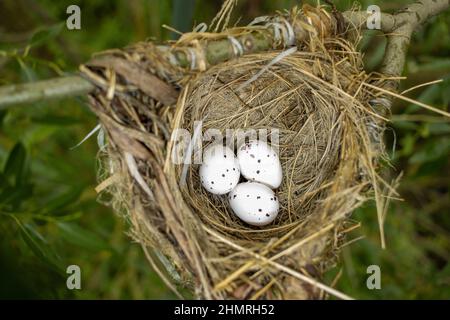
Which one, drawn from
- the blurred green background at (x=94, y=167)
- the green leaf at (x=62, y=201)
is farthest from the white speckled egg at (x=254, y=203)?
the green leaf at (x=62, y=201)

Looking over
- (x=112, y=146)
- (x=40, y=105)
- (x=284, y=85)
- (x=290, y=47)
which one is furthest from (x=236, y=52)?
(x=40, y=105)

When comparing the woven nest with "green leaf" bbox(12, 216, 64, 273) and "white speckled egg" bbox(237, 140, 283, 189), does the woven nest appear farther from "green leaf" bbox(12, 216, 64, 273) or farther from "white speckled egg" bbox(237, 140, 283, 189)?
"green leaf" bbox(12, 216, 64, 273)

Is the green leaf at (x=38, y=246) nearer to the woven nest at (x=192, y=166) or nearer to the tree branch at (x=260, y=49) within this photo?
the woven nest at (x=192, y=166)

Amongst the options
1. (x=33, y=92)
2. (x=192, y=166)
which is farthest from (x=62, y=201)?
(x=33, y=92)

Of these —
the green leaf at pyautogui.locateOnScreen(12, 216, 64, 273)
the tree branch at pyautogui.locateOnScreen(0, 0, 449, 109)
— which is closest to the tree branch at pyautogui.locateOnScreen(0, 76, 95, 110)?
the tree branch at pyautogui.locateOnScreen(0, 0, 449, 109)

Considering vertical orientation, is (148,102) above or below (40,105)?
below

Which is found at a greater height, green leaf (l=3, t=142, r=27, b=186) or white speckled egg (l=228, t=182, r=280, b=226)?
Answer: green leaf (l=3, t=142, r=27, b=186)
